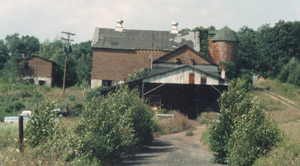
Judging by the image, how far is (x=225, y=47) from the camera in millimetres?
55094

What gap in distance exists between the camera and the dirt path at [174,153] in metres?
17.9

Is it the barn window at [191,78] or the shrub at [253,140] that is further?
the barn window at [191,78]

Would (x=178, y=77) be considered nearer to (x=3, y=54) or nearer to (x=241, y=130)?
(x=241, y=130)

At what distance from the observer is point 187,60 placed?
1901 inches

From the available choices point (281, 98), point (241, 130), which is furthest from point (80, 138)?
point (281, 98)

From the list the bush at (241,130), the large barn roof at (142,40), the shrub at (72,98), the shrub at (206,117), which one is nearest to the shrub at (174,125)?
the shrub at (206,117)

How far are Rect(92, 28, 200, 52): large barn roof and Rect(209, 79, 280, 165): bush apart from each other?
35639 millimetres

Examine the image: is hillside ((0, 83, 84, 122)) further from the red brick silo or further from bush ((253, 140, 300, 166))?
bush ((253, 140, 300, 166))

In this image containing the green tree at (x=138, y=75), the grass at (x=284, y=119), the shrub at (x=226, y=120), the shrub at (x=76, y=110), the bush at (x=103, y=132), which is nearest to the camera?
the grass at (x=284, y=119)

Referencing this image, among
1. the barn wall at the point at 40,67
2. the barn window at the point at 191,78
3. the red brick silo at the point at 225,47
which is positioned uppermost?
the red brick silo at the point at 225,47

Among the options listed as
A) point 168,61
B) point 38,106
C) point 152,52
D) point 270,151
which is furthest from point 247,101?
point 152,52

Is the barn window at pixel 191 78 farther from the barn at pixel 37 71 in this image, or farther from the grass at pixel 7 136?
the barn at pixel 37 71

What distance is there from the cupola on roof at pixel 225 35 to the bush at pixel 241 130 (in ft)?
121

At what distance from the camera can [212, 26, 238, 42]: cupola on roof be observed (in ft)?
181
